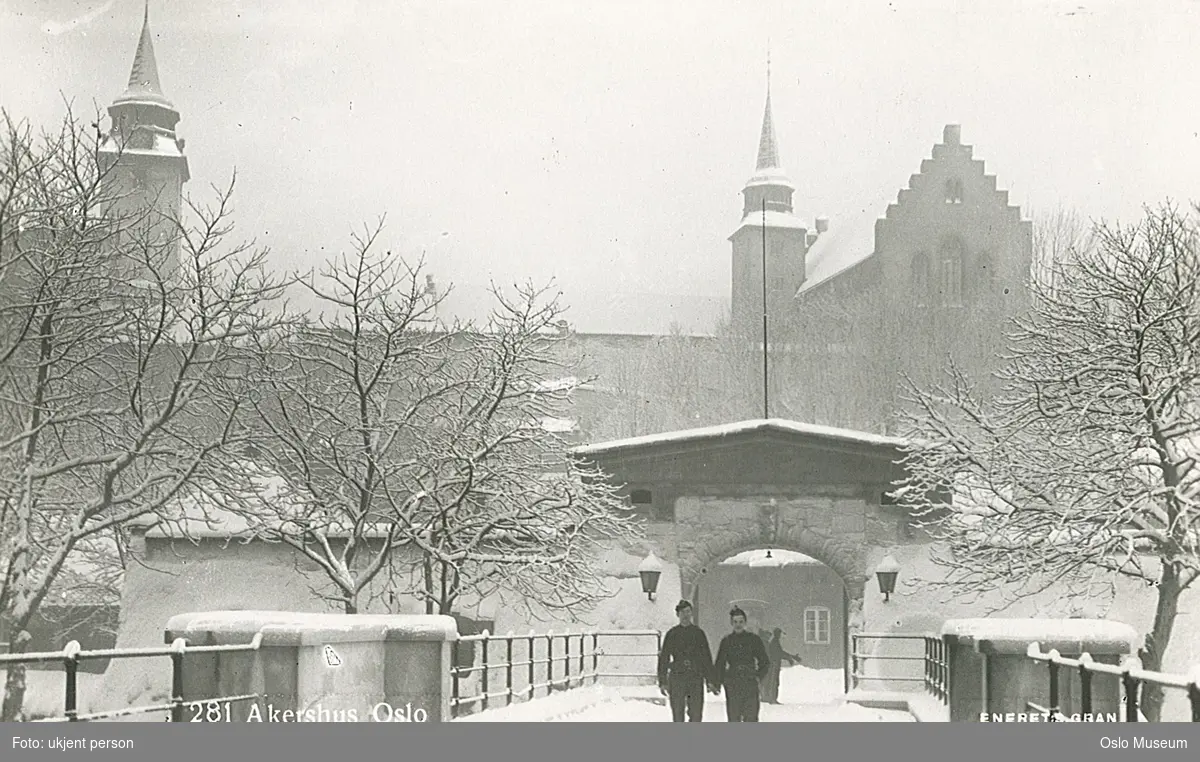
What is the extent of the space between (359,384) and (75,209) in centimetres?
432

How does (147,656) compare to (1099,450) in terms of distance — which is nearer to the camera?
(147,656)

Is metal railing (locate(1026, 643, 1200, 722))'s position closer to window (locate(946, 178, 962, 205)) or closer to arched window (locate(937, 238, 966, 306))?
arched window (locate(937, 238, 966, 306))

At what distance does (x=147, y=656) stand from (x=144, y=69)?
11769mm

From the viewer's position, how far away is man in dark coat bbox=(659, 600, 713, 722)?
40.1ft

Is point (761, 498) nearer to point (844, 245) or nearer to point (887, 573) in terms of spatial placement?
point (887, 573)

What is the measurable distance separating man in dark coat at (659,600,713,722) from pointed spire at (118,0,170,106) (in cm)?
846

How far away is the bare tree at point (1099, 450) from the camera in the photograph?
1661 cm

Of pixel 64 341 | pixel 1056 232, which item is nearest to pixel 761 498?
pixel 64 341

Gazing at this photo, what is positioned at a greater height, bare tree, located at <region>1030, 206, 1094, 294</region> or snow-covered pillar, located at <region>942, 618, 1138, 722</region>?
bare tree, located at <region>1030, 206, 1094, 294</region>

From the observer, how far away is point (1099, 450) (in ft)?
56.2

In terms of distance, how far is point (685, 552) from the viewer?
838 inches

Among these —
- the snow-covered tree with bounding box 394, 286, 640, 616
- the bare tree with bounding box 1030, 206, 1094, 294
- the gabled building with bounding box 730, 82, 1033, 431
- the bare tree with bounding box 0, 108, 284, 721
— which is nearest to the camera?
→ the bare tree with bounding box 0, 108, 284, 721

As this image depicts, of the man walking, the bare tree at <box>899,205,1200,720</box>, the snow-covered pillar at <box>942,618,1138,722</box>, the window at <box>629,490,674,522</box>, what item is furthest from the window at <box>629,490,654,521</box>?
the snow-covered pillar at <box>942,618,1138,722</box>
